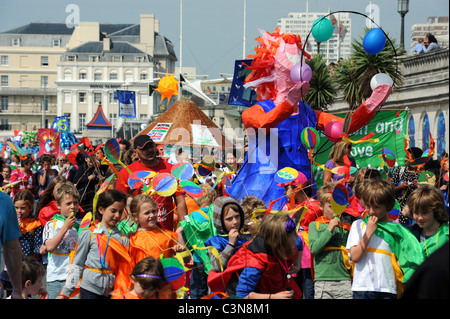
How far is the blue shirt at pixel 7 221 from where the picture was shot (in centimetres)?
422

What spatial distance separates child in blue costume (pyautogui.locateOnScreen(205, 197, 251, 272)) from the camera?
472 cm

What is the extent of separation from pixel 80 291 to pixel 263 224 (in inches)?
50.4

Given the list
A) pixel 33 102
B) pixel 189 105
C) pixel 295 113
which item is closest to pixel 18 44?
pixel 33 102

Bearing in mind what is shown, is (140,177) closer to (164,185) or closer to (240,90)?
(164,185)

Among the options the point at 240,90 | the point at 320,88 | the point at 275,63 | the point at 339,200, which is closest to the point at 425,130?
the point at 320,88

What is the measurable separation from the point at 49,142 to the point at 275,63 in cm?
1689

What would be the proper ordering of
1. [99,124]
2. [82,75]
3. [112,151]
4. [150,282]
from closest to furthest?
[150,282] → [112,151] → [99,124] → [82,75]

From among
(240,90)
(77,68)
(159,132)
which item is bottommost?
(159,132)

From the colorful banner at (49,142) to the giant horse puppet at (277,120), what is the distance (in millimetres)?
16316

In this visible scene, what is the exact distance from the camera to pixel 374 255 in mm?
4734

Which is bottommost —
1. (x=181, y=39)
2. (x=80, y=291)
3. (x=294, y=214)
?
(x=80, y=291)

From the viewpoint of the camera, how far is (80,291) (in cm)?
491

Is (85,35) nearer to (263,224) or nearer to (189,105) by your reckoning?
(189,105)

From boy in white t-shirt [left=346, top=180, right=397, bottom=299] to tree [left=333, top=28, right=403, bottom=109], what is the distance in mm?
14727
